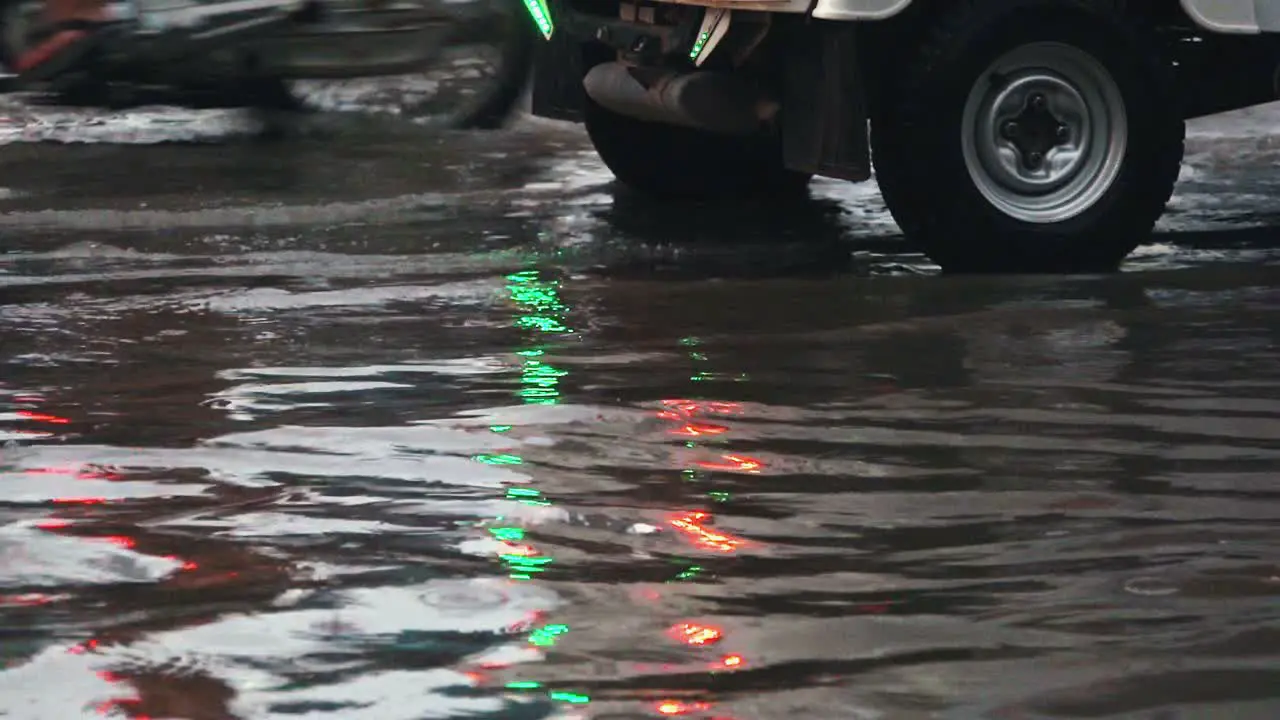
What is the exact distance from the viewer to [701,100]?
7.12 metres

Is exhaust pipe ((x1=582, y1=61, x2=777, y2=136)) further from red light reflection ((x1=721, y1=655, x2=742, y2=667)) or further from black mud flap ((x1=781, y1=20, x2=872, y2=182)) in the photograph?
red light reflection ((x1=721, y1=655, x2=742, y2=667))

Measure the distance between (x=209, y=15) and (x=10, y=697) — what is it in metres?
8.26

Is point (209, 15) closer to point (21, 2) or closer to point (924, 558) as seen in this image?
point (21, 2)

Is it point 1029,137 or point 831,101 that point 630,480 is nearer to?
point 831,101

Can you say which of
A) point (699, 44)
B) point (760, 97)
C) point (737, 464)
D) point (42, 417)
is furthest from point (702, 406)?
point (760, 97)

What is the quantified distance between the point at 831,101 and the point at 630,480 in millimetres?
2712

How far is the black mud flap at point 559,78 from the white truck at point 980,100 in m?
1.03

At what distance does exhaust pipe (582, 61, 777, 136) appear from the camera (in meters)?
7.13

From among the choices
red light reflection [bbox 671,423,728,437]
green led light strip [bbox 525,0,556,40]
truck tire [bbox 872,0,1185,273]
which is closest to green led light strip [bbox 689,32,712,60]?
truck tire [bbox 872,0,1185,273]

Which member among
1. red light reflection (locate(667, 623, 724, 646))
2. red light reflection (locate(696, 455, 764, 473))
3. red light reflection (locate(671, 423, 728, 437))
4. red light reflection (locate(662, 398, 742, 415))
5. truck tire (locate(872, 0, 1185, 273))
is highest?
truck tire (locate(872, 0, 1185, 273))

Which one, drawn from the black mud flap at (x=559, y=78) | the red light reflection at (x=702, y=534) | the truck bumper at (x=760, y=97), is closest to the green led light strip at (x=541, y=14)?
the truck bumper at (x=760, y=97)

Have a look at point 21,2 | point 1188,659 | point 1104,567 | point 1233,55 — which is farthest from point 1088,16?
point 21,2

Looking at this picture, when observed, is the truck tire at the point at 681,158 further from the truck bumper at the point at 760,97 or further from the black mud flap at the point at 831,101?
the black mud flap at the point at 831,101

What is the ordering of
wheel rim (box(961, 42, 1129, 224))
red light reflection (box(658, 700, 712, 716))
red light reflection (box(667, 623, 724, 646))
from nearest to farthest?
red light reflection (box(658, 700, 712, 716)), red light reflection (box(667, 623, 724, 646)), wheel rim (box(961, 42, 1129, 224))
